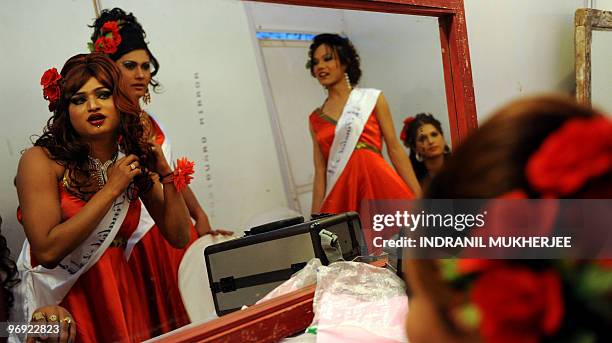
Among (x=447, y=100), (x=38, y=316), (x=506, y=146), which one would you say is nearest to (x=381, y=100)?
(x=447, y=100)

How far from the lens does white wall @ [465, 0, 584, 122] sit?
1562mm

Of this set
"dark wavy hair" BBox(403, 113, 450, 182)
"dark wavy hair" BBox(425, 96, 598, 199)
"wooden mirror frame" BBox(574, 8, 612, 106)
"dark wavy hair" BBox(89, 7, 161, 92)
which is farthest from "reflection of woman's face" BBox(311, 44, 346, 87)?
"wooden mirror frame" BBox(574, 8, 612, 106)

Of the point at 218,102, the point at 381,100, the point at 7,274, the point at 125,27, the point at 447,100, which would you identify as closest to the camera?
the point at 7,274

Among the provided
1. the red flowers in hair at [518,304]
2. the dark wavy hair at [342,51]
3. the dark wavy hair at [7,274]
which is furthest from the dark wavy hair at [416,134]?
the red flowers in hair at [518,304]

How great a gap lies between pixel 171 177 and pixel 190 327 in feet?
0.68

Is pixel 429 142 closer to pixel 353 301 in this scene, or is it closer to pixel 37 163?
pixel 353 301

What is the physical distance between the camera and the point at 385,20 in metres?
1.25

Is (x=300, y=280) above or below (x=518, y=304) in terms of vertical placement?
below

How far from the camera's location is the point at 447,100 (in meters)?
1.39

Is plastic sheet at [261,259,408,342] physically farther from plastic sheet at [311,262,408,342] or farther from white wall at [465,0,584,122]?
white wall at [465,0,584,122]

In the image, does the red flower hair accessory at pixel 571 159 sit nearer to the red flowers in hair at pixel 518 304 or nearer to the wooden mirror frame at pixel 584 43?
the red flowers in hair at pixel 518 304

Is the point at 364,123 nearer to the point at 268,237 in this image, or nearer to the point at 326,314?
the point at 268,237

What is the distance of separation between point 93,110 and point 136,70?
10cm

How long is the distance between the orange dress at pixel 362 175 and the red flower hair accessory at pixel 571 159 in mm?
743
